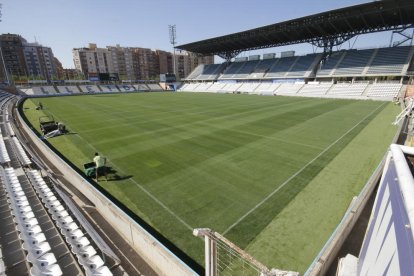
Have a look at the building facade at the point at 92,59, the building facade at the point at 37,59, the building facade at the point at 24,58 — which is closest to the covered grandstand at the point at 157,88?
the building facade at the point at 92,59

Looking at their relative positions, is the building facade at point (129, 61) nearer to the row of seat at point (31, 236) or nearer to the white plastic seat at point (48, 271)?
the row of seat at point (31, 236)

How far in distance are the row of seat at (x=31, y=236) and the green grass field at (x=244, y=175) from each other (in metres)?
2.81

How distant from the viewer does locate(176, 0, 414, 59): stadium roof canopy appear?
Result: 122 feet

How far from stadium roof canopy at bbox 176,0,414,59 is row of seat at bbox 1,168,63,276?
4901 centimetres

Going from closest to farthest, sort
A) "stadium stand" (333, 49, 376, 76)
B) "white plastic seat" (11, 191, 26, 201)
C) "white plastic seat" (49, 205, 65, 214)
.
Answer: "white plastic seat" (49, 205, 65, 214) → "white plastic seat" (11, 191, 26, 201) → "stadium stand" (333, 49, 376, 76)

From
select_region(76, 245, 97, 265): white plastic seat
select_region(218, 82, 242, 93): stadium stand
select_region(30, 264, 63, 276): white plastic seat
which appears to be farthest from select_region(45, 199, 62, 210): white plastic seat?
select_region(218, 82, 242, 93): stadium stand

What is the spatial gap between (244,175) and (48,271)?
25.2 ft

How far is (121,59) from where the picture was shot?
126 m

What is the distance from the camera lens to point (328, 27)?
46812 mm

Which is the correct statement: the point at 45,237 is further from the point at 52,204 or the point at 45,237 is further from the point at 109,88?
the point at 109,88

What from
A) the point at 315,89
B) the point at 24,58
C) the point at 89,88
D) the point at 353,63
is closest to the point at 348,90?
the point at 315,89

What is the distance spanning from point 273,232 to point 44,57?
149304 mm

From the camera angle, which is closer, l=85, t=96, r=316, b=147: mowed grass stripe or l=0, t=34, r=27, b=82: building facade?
l=85, t=96, r=316, b=147: mowed grass stripe

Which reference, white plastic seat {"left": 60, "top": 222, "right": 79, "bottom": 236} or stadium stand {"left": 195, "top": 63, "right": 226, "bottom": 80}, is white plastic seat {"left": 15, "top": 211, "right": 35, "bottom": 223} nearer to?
white plastic seat {"left": 60, "top": 222, "right": 79, "bottom": 236}
